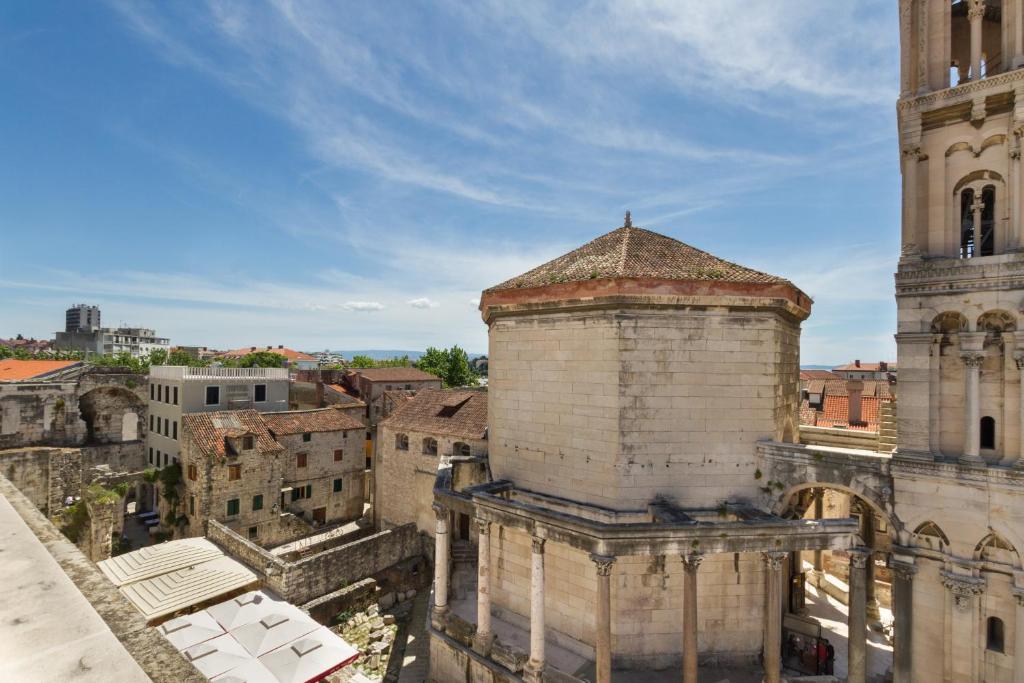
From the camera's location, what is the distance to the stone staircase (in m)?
14.7

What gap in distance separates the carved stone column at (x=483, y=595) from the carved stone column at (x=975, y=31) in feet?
61.2

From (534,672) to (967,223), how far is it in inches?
685

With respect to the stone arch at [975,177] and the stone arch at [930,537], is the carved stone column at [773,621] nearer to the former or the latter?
the stone arch at [930,537]

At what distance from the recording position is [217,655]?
48.5 feet

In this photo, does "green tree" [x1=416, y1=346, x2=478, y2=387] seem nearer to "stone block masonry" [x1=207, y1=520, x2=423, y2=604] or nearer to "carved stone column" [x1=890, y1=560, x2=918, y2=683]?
"stone block masonry" [x1=207, y1=520, x2=423, y2=604]

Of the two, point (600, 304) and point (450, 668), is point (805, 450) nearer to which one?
point (600, 304)

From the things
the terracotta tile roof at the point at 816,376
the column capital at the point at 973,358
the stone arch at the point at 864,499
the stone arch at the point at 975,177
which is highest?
the stone arch at the point at 975,177

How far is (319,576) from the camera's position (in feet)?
74.1

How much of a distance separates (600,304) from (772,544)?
7607mm

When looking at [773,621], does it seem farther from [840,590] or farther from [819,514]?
[840,590]

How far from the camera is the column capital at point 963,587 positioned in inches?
471

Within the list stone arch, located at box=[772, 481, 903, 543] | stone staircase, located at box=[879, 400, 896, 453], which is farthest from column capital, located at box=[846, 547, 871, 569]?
stone staircase, located at box=[879, 400, 896, 453]

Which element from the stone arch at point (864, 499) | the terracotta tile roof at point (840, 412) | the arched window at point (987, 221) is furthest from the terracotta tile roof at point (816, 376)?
the stone arch at point (864, 499)

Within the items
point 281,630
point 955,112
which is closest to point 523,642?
point 281,630
